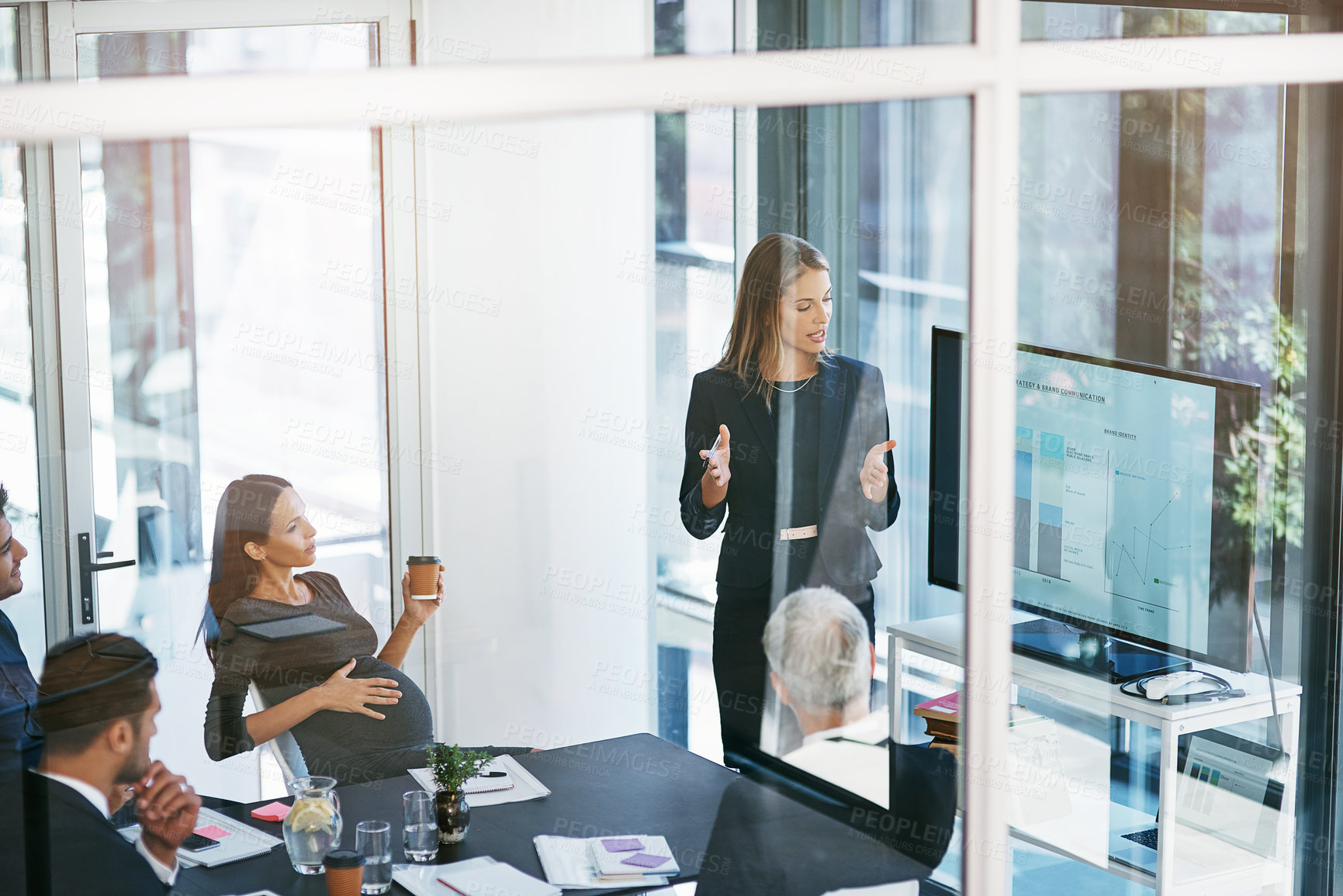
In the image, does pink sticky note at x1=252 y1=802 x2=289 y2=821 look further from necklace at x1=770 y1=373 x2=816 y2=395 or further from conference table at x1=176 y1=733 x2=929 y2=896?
necklace at x1=770 y1=373 x2=816 y2=395

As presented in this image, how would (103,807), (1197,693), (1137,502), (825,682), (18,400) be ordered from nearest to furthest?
(103,807), (1197,693), (1137,502), (18,400), (825,682)

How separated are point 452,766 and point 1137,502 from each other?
1.36 meters

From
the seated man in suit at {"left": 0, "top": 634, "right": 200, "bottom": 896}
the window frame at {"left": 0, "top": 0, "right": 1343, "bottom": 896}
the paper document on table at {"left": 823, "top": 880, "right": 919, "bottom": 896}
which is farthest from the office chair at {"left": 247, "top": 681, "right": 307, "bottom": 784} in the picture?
the window frame at {"left": 0, "top": 0, "right": 1343, "bottom": 896}

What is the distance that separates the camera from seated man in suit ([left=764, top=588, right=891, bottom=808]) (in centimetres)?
332

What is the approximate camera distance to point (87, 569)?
9.30 feet

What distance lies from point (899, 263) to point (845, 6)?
0.67 metres

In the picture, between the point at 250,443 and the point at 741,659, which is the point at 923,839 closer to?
the point at 741,659

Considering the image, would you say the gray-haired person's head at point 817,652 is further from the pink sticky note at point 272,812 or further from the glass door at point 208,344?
the pink sticky note at point 272,812

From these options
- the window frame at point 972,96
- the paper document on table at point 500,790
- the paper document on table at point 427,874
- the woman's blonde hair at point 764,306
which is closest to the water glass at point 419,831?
the paper document on table at point 427,874

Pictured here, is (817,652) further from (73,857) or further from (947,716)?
(73,857)

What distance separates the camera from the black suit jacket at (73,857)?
168 centimetres

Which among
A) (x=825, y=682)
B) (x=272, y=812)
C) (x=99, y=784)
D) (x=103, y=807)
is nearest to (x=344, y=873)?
(x=272, y=812)

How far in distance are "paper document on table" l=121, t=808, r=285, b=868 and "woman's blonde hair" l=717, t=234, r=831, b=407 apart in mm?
1733

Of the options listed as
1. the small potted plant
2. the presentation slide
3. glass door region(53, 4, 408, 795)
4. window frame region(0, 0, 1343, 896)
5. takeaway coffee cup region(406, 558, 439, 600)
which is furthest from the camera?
takeaway coffee cup region(406, 558, 439, 600)
